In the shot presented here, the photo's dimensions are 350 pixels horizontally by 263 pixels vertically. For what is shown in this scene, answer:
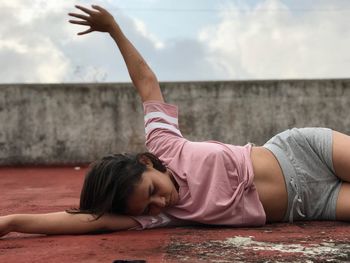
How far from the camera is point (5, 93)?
28.3 feet

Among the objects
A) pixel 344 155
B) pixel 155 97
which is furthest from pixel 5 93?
pixel 344 155

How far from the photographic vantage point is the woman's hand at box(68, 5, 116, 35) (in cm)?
246

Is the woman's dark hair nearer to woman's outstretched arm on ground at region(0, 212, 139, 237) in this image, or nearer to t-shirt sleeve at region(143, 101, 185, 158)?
woman's outstretched arm on ground at region(0, 212, 139, 237)

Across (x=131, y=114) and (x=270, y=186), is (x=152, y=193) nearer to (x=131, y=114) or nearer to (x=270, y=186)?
(x=270, y=186)

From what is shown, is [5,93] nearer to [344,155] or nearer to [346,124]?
[346,124]

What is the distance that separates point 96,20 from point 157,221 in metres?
0.94

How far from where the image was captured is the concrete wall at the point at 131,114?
8.43 metres

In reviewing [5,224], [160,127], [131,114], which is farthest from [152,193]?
[131,114]

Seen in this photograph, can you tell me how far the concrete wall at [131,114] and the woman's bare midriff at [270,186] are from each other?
19.9 feet

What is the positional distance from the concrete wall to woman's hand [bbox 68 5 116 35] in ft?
19.6

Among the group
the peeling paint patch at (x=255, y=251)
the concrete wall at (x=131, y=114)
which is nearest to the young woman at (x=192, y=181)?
the peeling paint patch at (x=255, y=251)

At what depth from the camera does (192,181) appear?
2248mm

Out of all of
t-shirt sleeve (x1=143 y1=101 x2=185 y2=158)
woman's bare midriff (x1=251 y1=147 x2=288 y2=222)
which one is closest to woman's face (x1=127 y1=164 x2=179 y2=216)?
t-shirt sleeve (x1=143 y1=101 x2=185 y2=158)

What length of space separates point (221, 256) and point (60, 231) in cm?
83
